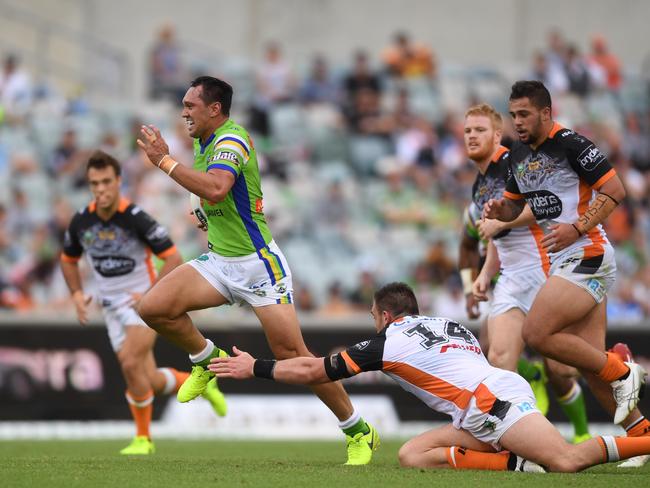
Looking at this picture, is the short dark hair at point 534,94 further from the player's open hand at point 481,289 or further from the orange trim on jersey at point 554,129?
the player's open hand at point 481,289

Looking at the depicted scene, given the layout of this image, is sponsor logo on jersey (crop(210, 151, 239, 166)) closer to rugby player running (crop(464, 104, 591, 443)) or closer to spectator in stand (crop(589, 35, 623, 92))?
rugby player running (crop(464, 104, 591, 443))

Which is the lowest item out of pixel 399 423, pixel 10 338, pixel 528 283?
→ pixel 399 423

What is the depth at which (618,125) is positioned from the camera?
70.8 feet

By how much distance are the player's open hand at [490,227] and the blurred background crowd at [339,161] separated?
703 cm

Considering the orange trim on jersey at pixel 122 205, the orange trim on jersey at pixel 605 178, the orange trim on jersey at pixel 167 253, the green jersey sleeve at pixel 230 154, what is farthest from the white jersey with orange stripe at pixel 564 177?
the orange trim on jersey at pixel 122 205

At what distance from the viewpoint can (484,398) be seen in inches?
295

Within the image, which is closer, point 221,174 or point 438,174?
point 221,174

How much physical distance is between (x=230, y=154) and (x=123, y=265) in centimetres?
301

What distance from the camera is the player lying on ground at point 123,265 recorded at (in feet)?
34.4

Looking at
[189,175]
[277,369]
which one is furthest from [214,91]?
[277,369]

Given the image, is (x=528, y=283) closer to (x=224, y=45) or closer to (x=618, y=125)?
(x=618, y=125)

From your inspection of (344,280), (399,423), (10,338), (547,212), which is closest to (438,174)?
(344,280)

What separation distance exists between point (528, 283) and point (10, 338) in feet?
25.4

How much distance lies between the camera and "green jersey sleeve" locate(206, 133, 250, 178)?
26.5 ft
